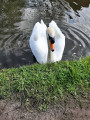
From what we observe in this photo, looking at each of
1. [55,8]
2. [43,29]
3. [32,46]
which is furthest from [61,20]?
[32,46]

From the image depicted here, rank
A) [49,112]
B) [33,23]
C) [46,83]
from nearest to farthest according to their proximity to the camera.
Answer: [49,112]
[46,83]
[33,23]

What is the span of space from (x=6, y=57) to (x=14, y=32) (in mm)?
1329

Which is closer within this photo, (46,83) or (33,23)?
(46,83)

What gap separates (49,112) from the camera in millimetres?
3100

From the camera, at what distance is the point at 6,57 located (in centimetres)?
555

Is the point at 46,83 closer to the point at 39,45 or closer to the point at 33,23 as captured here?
the point at 39,45

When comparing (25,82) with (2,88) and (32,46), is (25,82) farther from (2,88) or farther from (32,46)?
(32,46)

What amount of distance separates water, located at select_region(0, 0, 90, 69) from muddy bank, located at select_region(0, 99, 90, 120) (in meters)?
2.23

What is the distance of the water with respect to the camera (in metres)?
5.69

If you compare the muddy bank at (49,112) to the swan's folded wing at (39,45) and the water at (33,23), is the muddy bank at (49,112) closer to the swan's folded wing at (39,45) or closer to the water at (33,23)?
the swan's folded wing at (39,45)

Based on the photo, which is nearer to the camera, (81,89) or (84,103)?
(84,103)

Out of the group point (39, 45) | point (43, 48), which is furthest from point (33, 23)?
point (43, 48)

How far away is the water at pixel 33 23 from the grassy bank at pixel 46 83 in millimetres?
1519

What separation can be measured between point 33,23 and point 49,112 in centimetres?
464
